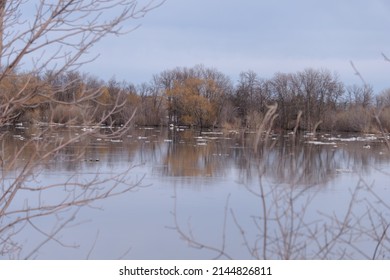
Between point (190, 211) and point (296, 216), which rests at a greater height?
point (296, 216)

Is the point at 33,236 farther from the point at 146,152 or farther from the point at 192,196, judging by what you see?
the point at 146,152

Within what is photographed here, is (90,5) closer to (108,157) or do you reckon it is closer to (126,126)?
(126,126)

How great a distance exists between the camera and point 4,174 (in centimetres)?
275

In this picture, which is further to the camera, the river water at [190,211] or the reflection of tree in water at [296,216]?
the river water at [190,211]

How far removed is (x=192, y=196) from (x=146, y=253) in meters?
3.69

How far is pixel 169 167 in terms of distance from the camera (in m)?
14.8

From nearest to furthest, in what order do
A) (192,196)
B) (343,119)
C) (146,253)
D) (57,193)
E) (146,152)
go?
(146,253) → (57,193) → (192,196) → (146,152) → (343,119)

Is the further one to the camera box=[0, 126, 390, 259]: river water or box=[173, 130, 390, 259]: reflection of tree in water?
box=[0, 126, 390, 259]: river water

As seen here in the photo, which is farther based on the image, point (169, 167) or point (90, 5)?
point (169, 167)

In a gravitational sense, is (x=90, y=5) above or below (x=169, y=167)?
above

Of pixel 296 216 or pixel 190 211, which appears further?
pixel 190 211

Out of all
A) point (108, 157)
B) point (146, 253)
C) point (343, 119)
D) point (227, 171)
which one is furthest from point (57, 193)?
point (343, 119)

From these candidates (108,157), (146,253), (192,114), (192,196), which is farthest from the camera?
(192,114)
